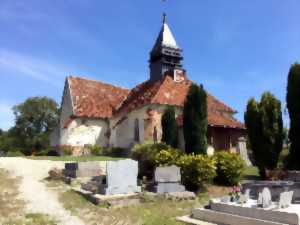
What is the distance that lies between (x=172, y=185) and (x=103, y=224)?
495 centimetres

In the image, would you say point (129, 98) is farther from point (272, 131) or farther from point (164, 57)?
point (272, 131)

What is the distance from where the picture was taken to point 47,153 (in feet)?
119

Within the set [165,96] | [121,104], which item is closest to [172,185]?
[165,96]

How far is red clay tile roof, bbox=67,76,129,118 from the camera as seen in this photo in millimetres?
35188

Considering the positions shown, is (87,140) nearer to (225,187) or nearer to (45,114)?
(225,187)

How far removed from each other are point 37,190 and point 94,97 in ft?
70.0

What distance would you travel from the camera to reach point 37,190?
1631 centimetres

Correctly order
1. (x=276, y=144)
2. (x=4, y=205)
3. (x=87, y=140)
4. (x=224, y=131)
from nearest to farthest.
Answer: (x=4, y=205) → (x=276, y=144) → (x=224, y=131) → (x=87, y=140)

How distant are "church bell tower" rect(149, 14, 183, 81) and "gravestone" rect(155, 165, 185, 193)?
21.3 m

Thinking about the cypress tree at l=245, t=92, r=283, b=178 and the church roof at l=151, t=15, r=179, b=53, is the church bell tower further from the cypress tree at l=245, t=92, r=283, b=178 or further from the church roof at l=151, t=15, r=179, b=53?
the cypress tree at l=245, t=92, r=283, b=178

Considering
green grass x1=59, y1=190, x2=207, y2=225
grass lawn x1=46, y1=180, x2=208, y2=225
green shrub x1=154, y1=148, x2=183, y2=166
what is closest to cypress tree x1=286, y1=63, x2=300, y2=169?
green shrub x1=154, y1=148, x2=183, y2=166

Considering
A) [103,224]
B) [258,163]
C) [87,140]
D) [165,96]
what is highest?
[165,96]

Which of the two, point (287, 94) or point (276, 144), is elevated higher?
point (287, 94)

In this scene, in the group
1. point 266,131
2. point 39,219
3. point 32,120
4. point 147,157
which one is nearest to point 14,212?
point 39,219
